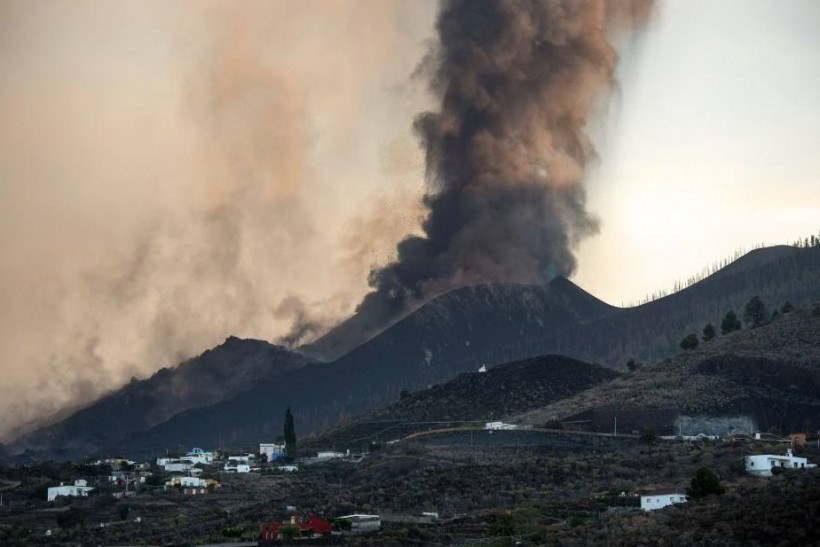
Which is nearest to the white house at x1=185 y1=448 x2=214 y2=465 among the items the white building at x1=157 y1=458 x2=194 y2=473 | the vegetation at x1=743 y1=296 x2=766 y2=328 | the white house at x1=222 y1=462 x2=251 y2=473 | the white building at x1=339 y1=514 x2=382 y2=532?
the white building at x1=157 y1=458 x2=194 y2=473

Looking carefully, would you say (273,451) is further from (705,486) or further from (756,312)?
(705,486)

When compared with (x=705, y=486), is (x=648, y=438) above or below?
above

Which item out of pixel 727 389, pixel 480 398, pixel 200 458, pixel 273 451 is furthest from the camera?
pixel 480 398

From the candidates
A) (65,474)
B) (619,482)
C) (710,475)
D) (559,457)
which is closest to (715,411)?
(559,457)

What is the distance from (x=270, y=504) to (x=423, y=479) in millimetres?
10494

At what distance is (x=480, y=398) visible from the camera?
150 metres

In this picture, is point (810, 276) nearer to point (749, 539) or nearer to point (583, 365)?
point (583, 365)

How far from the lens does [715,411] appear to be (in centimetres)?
12062

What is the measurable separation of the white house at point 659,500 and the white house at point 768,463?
1023 cm

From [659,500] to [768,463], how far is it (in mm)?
12916

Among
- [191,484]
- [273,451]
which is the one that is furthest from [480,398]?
[191,484]

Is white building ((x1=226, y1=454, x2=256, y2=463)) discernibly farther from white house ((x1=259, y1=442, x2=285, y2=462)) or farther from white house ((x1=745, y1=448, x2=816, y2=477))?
white house ((x1=745, y1=448, x2=816, y2=477))

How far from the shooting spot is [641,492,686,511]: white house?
78.1m

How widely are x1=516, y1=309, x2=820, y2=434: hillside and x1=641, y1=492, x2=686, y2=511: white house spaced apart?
40.4 metres
